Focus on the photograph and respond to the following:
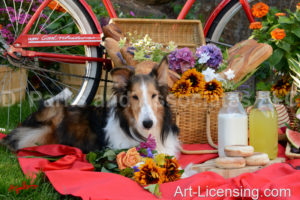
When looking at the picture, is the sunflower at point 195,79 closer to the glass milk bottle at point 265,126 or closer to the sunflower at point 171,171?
the glass milk bottle at point 265,126

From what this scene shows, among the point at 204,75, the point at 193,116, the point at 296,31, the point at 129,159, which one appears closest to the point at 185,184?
the point at 129,159

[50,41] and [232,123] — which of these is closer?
[232,123]

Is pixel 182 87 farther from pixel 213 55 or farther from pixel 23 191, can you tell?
pixel 23 191

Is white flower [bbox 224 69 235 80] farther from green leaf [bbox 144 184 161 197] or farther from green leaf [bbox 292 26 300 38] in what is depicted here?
green leaf [bbox 144 184 161 197]

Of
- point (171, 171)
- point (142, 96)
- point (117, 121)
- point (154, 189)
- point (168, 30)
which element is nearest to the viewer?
point (154, 189)

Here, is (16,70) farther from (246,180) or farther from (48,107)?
(246,180)

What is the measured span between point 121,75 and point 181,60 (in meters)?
0.78

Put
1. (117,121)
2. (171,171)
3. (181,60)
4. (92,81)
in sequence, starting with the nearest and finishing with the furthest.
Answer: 1. (171,171)
2. (117,121)
3. (181,60)
4. (92,81)

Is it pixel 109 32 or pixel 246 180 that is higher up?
pixel 109 32

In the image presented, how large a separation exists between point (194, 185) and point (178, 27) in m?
2.57

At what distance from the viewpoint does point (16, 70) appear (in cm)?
454

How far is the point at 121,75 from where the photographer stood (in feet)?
9.24

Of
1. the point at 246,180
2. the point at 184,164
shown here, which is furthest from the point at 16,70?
the point at 246,180

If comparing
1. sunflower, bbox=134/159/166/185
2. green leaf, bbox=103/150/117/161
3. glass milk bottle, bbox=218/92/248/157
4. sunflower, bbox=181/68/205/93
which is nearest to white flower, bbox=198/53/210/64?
sunflower, bbox=181/68/205/93
